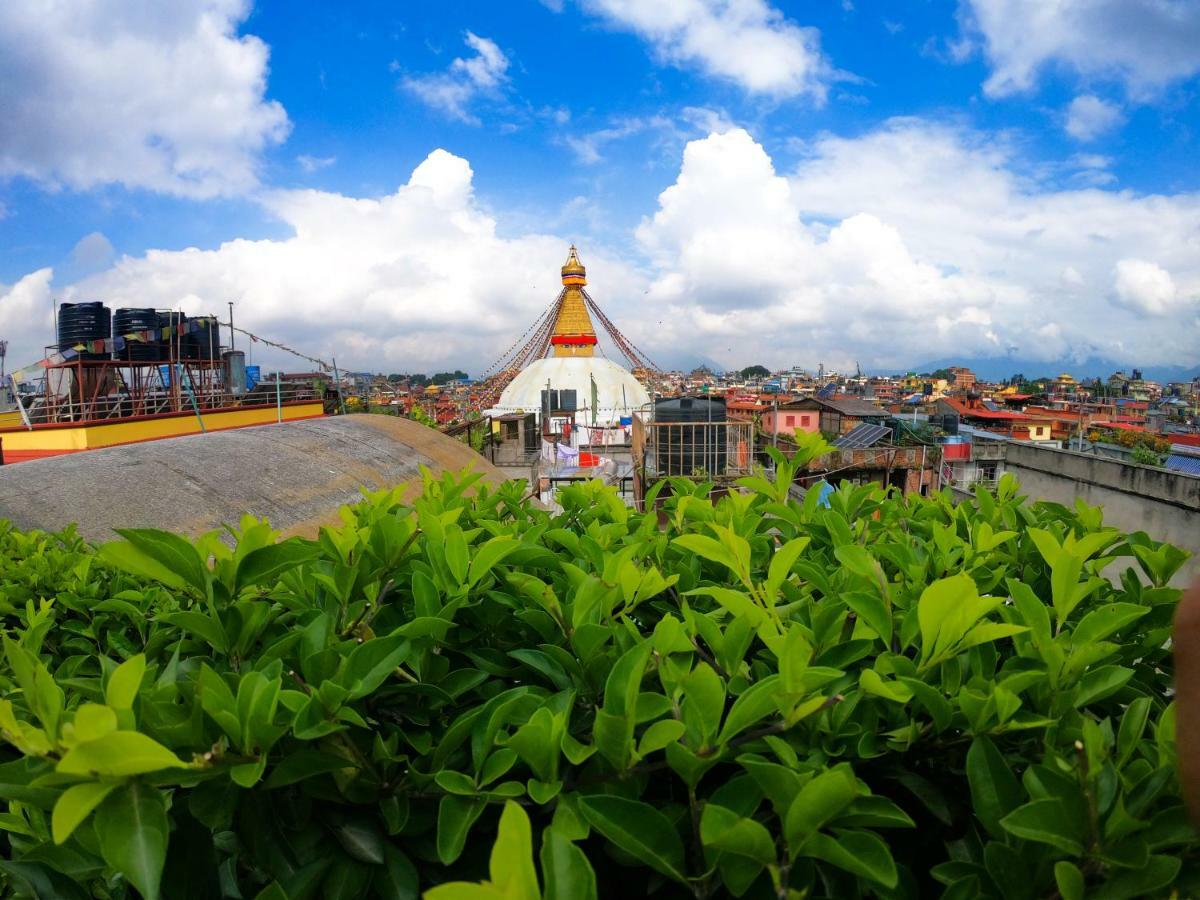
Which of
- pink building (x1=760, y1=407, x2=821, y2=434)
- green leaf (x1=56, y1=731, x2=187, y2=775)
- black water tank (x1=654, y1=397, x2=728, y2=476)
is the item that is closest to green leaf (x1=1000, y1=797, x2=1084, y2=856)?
green leaf (x1=56, y1=731, x2=187, y2=775)

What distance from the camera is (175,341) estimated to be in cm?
1350

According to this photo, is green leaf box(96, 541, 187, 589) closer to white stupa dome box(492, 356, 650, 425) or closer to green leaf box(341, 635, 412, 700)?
green leaf box(341, 635, 412, 700)

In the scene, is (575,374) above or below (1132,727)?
above

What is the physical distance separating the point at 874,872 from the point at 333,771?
0.77m

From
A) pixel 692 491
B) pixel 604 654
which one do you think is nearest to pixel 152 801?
pixel 604 654

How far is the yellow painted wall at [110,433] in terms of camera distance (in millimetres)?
8805

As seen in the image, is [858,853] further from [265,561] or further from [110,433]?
[110,433]

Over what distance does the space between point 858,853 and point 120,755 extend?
878 millimetres

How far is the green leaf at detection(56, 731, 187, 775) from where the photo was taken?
0.74 m

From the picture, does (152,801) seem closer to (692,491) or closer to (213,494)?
(692,491)

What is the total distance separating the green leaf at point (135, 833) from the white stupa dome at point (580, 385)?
38425 mm

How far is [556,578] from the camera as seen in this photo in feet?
5.10

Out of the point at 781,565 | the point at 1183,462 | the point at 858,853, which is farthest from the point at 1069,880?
the point at 1183,462

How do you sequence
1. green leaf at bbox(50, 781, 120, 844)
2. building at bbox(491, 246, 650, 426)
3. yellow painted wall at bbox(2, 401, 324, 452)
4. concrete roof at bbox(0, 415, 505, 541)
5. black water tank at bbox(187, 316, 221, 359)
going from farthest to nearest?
building at bbox(491, 246, 650, 426), black water tank at bbox(187, 316, 221, 359), yellow painted wall at bbox(2, 401, 324, 452), concrete roof at bbox(0, 415, 505, 541), green leaf at bbox(50, 781, 120, 844)
